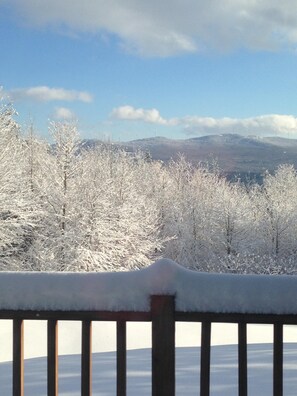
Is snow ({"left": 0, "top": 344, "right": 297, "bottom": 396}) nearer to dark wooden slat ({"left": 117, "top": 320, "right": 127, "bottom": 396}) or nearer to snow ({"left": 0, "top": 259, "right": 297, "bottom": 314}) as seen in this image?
dark wooden slat ({"left": 117, "top": 320, "right": 127, "bottom": 396})

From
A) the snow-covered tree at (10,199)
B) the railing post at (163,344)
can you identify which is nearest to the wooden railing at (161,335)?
the railing post at (163,344)

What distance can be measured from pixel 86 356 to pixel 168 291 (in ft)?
1.74

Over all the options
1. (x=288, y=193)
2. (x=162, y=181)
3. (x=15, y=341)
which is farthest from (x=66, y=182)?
(x=288, y=193)

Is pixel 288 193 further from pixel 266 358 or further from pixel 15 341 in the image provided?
pixel 15 341

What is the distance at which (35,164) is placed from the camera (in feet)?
80.9

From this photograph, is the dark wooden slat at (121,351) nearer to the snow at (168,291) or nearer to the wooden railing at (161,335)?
the wooden railing at (161,335)

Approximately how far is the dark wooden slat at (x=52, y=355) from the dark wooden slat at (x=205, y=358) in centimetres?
71

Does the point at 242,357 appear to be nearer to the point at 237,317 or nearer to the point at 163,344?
the point at 237,317

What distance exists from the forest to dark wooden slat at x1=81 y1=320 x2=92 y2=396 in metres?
16.2

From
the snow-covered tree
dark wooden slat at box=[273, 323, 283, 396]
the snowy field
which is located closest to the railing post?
dark wooden slat at box=[273, 323, 283, 396]

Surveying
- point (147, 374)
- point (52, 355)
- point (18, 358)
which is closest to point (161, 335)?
point (52, 355)

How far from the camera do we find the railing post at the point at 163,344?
199 cm

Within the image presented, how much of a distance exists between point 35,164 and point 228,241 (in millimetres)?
13170

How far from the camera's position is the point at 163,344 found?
2033 millimetres
